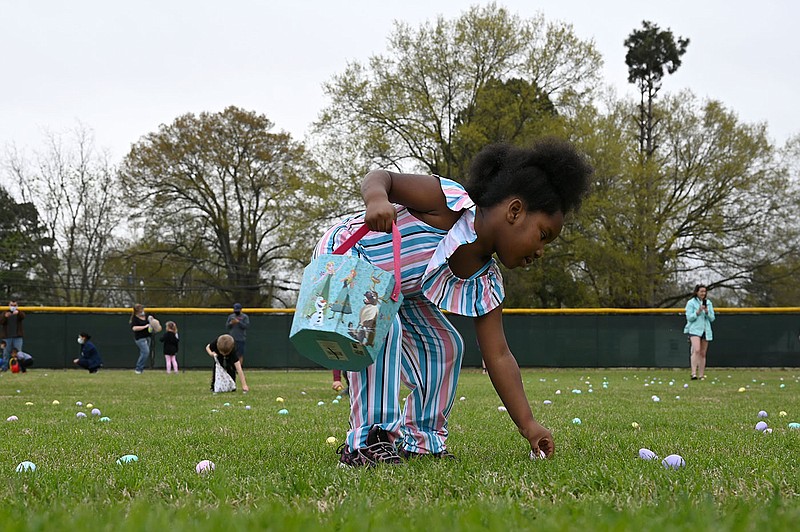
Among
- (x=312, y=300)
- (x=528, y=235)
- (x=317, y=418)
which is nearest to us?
(x=312, y=300)

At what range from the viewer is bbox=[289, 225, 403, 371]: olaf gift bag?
10.4 feet

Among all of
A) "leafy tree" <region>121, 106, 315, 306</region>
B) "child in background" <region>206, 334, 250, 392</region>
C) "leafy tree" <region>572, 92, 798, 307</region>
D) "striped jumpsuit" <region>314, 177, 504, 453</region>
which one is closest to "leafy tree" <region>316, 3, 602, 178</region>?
"leafy tree" <region>572, 92, 798, 307</region>

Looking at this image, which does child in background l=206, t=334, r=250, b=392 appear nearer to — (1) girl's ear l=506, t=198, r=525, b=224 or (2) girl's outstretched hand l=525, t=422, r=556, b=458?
(2) girl's outstretched hand l=525, t=422, r=556, b=458

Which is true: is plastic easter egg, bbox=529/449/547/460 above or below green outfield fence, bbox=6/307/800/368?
below

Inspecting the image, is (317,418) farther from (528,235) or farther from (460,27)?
(460,27)

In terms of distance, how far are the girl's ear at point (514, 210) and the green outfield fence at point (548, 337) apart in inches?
782

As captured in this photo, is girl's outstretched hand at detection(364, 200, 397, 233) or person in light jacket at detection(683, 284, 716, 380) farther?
person in light jacket at detection(683, 284, 716, 380)

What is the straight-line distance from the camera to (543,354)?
23.7 metres

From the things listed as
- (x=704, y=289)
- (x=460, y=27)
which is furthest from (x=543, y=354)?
(x=460, y=27)

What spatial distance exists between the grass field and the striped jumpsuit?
0.30 meters

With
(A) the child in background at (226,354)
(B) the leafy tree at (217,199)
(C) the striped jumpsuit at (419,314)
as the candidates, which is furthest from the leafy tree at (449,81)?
(C) the striped jumpsuit at (419,314)

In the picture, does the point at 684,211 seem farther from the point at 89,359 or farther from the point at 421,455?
the point at 421,455

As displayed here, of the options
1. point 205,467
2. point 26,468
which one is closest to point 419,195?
point 205,467

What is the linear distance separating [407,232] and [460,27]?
89.6 ft
